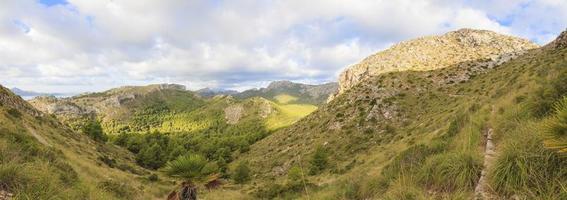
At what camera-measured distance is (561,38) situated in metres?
43.7

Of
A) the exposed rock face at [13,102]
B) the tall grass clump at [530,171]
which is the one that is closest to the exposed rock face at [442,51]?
the exposed rock face at [13,102]

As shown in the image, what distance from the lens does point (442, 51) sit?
8062 centimetres

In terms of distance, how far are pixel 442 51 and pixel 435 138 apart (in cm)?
6557

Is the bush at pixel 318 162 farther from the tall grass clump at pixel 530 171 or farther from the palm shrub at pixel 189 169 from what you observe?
the tall grass clump at pixel 530 171

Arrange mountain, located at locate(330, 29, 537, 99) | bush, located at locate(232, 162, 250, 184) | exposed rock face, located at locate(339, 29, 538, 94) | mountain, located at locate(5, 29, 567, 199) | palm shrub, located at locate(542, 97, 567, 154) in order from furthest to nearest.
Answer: exposed rock face, located at locate(339, 29, 538, 94)
mountain, located at locate(330, 29, 537, 99)
bush, located at locate(232, 162, 250, 184)
mountain, located at locate(5, 29, 567, 199)
palm shrub, located at locate(542, 97, 567, 154)

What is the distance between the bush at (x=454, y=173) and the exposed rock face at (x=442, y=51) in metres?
69.5

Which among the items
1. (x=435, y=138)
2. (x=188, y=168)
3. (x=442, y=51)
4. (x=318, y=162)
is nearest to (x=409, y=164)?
(x=188, y=168)

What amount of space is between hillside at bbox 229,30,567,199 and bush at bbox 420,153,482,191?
2 cm

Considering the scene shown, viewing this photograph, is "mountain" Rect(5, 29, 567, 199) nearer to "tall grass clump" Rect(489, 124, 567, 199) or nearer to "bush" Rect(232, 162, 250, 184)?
"tall grass clump" Rect(489, 124, 567, 199)

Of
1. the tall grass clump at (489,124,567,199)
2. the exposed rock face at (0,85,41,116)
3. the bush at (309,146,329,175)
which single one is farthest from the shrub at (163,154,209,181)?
the exposed rock face at (0,85,41,116)

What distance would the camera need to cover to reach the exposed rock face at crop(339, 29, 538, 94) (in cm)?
7488

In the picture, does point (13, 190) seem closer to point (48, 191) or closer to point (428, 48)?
point (48, 191)

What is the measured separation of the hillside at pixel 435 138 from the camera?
6.23m

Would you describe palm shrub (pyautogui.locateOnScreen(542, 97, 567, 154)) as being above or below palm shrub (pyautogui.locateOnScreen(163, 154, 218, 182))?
above
